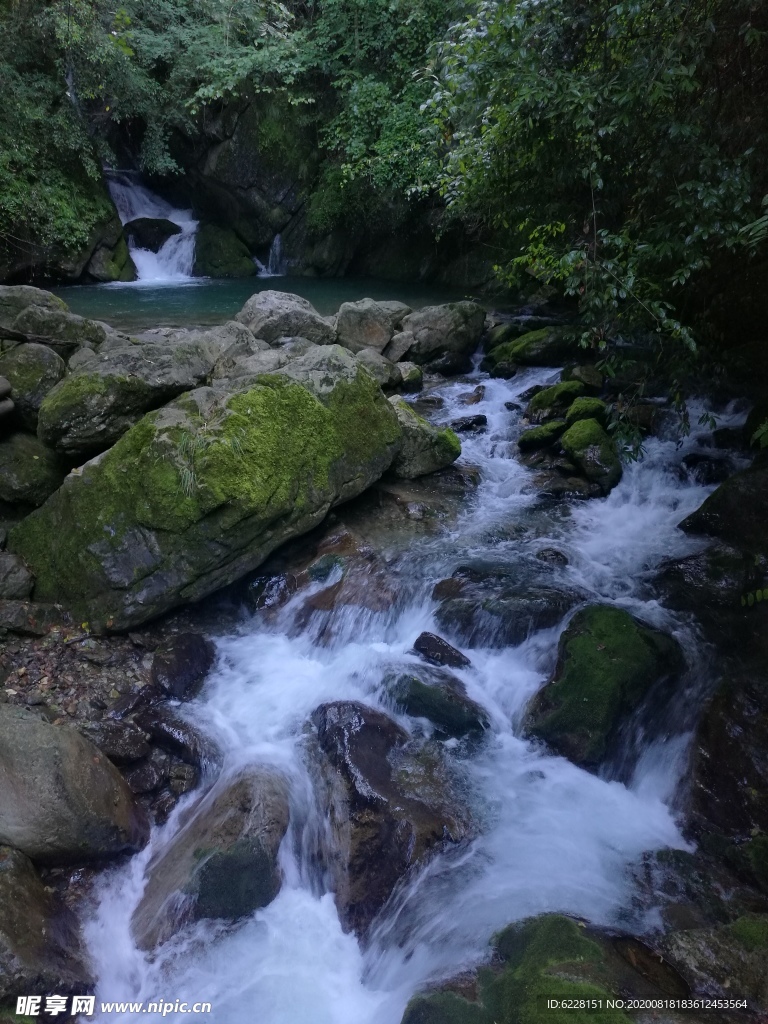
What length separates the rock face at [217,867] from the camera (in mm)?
3793

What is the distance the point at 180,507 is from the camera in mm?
5453

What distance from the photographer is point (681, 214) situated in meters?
5.23

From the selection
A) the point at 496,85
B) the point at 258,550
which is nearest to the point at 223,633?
the point at 258,550

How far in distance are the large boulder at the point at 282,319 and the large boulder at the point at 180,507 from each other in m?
4.14

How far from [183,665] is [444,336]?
26.2 ft

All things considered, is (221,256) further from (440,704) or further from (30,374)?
(440,704)

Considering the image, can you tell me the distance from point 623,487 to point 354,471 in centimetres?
333

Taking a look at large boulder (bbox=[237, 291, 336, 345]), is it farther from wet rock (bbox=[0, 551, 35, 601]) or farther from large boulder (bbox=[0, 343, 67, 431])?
wet rock (bbox=[0, 551, 35, 601])

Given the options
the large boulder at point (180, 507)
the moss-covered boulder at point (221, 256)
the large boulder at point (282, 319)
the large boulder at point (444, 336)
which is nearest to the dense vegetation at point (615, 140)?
the large boulder at point (444, 336)

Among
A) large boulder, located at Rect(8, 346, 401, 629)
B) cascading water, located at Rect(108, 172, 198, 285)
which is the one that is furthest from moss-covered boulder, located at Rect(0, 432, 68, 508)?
cascading water, located at Rect(108, 172, 198, 285)

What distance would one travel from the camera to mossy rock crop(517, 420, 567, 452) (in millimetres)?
8523

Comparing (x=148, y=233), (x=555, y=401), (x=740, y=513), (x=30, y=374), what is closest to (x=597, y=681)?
(x=740, y=513)

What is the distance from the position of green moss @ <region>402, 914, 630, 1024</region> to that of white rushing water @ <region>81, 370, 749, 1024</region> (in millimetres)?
273

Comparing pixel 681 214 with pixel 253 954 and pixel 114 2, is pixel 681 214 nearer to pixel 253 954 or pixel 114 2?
pixel 253 954
